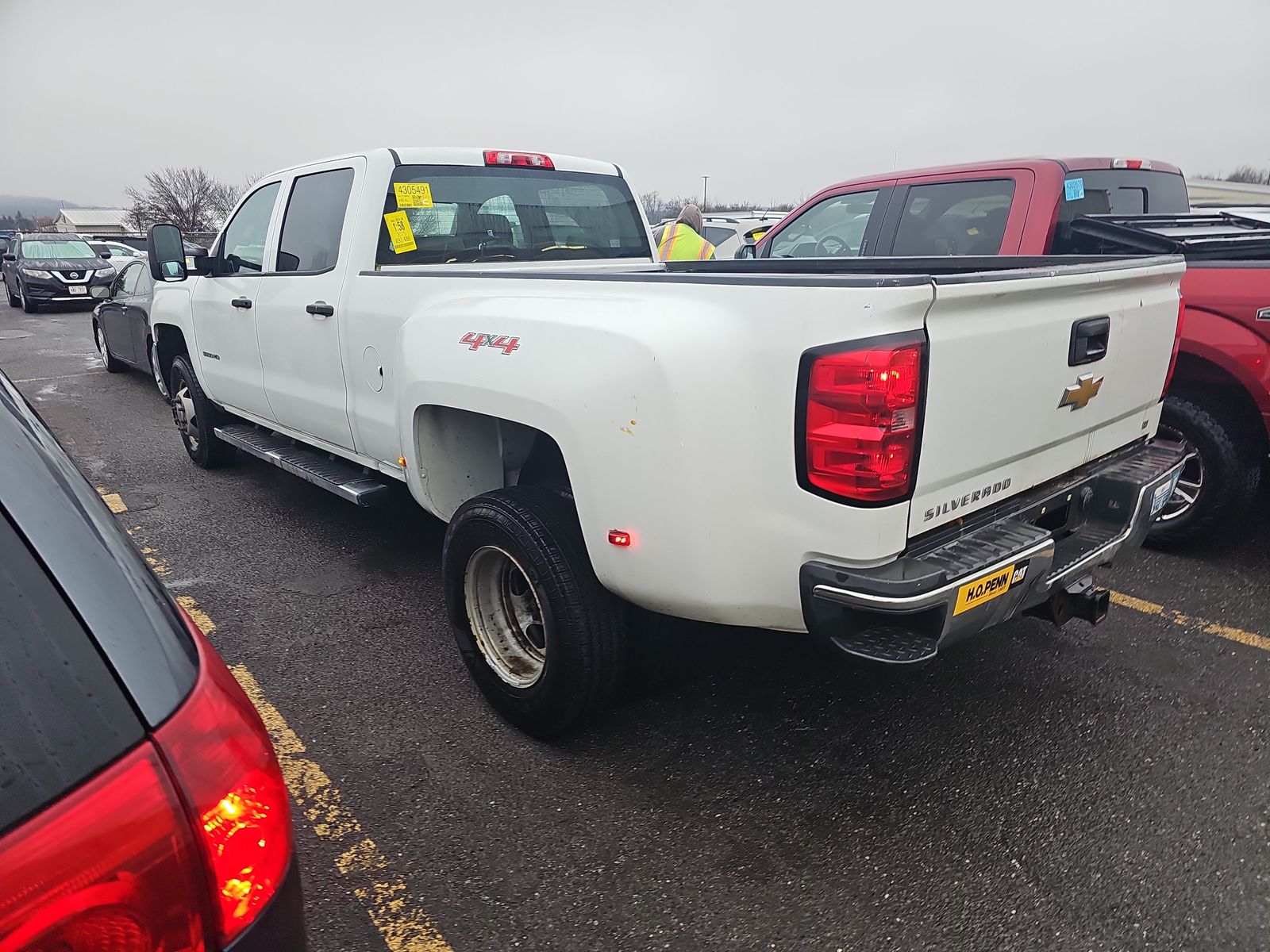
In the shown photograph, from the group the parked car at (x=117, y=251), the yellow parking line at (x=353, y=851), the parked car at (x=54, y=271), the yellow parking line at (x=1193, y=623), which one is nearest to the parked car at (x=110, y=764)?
the yellow parking line at (x=353, y=851)

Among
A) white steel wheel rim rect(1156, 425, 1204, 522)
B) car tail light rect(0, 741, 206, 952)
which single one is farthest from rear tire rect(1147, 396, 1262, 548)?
car tail light rect(0, 741, 206, 952)

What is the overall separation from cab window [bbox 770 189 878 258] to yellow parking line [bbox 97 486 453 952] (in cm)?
420

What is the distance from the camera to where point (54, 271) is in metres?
18.4

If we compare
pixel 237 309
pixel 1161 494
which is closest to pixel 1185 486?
pixel 1161 494

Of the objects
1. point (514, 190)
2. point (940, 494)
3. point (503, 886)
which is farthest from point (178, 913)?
point (514, 190)

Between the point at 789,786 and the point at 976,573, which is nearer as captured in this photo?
the point at 976,573

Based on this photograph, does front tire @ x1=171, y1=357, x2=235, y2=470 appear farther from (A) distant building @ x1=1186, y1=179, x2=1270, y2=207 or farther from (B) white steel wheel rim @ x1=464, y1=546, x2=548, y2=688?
(A) distant building @ x1=1186, y1=179, x2=1270, y2=207

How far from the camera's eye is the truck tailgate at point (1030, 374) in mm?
2094

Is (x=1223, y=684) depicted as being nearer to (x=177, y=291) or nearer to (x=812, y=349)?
(x=812, y=349)

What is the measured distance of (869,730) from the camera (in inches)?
116

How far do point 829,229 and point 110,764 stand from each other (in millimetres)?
5524

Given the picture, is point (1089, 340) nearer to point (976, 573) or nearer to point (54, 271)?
point (976, 573)

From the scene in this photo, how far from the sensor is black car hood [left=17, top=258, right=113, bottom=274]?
1845cm

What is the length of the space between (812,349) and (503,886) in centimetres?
162
